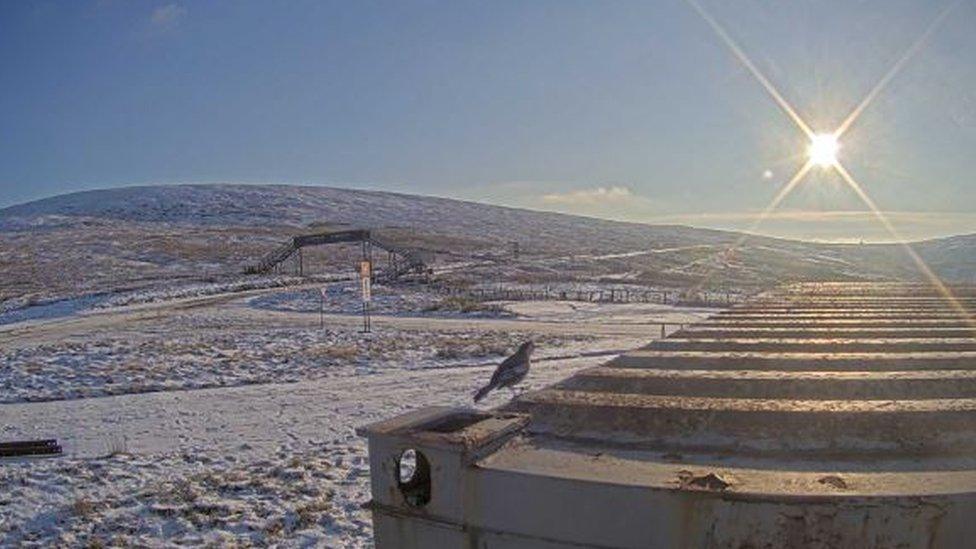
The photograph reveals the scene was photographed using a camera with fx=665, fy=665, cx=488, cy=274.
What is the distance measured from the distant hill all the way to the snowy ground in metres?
29.9

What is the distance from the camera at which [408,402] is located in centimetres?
1325

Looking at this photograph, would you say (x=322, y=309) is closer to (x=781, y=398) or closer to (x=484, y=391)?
(x=484, y=391)

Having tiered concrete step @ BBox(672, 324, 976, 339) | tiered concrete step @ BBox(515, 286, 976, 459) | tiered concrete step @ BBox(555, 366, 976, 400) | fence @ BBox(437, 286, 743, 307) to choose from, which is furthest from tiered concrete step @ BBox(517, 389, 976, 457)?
fence @ BBox(437, 286, 743, 307)

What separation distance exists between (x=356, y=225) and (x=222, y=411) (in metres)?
110

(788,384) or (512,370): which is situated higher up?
(788,384)

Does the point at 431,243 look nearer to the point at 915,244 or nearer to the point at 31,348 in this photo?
the point at 31,348

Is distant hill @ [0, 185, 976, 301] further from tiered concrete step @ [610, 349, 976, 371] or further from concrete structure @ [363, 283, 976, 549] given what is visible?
concrete structure @ [363, 283, 976, 549]

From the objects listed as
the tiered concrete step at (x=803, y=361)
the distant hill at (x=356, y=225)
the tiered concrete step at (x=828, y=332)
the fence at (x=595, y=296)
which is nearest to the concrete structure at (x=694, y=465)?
the tiered concrete step at (x=803, y=361)

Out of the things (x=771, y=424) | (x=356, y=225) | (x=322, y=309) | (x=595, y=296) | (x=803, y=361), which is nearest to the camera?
(x=771, y=424)

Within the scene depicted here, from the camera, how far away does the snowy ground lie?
7363 mm

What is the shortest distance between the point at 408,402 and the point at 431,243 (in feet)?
277

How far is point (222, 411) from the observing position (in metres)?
12.8

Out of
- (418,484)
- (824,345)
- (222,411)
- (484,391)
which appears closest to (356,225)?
(222,411)

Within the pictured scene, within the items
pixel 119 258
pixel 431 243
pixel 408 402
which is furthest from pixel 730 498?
Result: pixel 431 243
